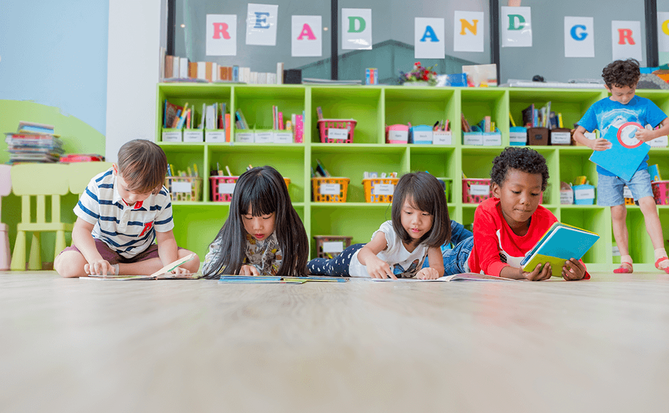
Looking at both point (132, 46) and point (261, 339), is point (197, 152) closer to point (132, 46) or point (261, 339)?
point (132, 46)

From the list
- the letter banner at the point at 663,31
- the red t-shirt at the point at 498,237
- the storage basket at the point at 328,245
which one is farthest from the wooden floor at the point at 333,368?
the letter banner at the point at 663,31

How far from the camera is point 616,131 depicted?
A: 2.16 m

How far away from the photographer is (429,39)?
338cm

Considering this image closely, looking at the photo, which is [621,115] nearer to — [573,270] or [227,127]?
[573,270]

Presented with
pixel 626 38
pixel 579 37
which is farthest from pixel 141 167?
pixel 626 38

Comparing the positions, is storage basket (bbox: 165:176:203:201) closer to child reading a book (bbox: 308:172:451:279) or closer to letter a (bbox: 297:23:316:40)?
letter a (bbox: 297:23:316:40)

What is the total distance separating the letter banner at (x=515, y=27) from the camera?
11.1ft

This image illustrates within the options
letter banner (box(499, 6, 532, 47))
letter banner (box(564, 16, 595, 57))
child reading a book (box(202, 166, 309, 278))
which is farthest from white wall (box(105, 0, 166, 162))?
letter banner (box(564, 16, 595, 57))

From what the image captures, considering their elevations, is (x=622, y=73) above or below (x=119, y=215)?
above

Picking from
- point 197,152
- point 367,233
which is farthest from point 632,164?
point 197,152

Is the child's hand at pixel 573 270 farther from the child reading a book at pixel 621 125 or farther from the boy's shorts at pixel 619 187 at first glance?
the boy's shorts at pixel 619 187

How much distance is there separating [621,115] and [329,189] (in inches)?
67.3

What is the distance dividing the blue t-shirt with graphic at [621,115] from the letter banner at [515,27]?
4.37 ft

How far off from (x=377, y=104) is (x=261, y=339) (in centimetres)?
333
